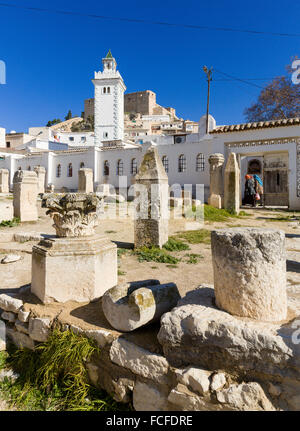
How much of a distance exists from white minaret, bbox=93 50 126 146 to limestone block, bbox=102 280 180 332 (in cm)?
3832

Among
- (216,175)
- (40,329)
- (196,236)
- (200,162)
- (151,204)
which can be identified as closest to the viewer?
(40,329)

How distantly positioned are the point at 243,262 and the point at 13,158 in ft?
109

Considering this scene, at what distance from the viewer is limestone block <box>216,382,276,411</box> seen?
174cm

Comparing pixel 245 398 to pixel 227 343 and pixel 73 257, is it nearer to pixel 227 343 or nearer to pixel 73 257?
pixel 227 343

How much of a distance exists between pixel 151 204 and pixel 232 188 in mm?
8575

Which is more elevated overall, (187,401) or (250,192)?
(250,192)

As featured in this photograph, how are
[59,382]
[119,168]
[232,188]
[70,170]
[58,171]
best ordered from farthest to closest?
[58,171], [70,170], [119,168], [232,188], [59,382]

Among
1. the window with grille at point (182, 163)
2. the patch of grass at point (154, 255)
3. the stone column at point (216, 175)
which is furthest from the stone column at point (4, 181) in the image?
the patch of grass at point (154, 255)

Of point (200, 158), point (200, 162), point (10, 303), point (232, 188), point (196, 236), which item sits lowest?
point (10, 303)

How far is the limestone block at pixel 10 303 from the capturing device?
3.08 metres

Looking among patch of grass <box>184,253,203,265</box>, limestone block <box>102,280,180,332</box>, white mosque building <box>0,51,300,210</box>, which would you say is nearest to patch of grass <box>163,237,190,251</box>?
patch of grass <box>184,253,203,265</box>

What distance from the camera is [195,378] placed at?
6.16ft

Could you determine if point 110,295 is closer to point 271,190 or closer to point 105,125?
point 271,190

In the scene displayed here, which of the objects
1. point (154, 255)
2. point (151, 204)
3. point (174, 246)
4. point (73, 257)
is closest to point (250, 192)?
point (174, 246)
